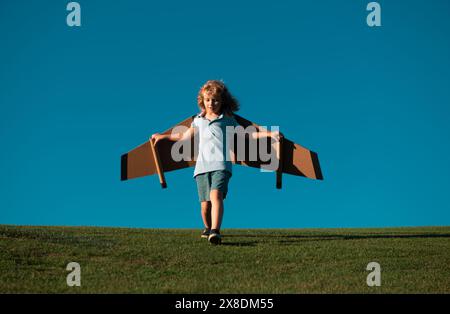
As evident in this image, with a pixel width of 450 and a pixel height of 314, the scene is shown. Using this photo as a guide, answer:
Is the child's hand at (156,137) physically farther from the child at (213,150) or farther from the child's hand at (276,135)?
the child's hand at (276,135)

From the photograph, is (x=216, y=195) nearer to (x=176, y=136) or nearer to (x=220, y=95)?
(x=220, y=95)

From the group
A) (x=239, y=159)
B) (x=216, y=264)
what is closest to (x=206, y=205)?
(x=239, y=159)

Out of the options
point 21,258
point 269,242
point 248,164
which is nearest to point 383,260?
point 269,242

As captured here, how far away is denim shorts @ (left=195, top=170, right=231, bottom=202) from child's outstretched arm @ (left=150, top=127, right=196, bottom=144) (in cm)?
111

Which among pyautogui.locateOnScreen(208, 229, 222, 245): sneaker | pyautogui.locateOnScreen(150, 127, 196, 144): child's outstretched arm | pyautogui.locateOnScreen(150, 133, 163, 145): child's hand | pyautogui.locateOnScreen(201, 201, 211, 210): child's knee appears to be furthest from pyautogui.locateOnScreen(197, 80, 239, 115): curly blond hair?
pyautogui.locateOnScreen(208, 229, 222, 245): sneaker

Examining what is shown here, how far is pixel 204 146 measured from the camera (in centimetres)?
802

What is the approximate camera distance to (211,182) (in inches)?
308

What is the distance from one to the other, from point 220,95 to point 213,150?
0.99 meters

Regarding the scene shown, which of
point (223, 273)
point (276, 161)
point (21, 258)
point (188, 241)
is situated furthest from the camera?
point (276, 161)
